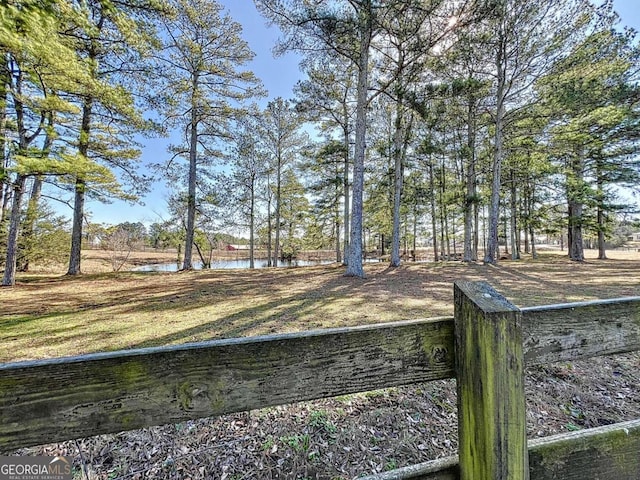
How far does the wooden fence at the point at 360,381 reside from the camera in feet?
2.34

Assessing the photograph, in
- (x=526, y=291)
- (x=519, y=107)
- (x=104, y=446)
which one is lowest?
(x=104, y=446)

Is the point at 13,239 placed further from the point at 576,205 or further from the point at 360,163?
the point at 576,205

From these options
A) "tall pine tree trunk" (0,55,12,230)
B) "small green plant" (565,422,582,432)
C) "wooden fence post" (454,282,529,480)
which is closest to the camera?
"wooden fence post" (454,282,529,480)

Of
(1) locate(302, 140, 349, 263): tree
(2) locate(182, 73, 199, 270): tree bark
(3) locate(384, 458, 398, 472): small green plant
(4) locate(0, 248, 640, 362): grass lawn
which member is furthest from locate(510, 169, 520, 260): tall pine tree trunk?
(3) locate(384, 458, 398, 472): small green plant

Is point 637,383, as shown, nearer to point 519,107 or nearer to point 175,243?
point 519,107

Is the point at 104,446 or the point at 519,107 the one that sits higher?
the point at 519,107

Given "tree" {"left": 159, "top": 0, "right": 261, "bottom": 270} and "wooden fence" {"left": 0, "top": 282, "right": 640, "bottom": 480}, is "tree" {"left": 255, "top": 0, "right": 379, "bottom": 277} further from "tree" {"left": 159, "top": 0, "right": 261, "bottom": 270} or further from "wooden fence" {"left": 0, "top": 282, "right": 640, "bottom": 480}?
"wooden fence" {"left": 0, "top": 282, "right": 640, "bottom": 480}

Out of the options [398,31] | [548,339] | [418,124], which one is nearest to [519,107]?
[418,124]

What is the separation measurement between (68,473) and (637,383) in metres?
4.68

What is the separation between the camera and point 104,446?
6.77 ft

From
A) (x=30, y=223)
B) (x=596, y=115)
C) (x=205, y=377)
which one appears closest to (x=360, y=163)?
(x=205, y=377)

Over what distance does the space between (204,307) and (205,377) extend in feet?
17.0

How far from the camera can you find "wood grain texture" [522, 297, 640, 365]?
40.6 inches

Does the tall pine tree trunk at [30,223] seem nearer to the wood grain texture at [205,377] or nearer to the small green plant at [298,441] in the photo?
the small green plant at [298,441]
